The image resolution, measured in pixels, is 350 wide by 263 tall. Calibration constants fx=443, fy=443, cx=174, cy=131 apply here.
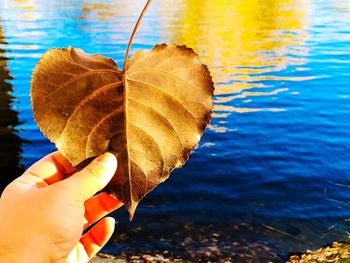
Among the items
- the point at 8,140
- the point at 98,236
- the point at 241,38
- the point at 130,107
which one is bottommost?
the point at 8,140

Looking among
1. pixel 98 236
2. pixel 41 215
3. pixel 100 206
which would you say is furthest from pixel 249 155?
pixel 41 215

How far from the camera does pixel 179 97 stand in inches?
37.6

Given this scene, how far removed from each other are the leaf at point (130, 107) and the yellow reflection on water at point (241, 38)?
13.3 meters

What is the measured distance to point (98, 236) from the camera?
8.43ft

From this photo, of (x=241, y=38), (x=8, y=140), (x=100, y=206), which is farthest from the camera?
(x=241, y=38)

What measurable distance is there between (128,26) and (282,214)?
27.2 m

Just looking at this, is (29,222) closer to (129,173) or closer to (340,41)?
(129,173)

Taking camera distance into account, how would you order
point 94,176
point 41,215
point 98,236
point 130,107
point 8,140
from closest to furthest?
1. point 130,107
2. point 94,176
3. point 41,215
4. point 98,236
5. point 8,140

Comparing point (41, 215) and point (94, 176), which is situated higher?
point (94, 176)

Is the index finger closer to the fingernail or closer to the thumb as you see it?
the thumb

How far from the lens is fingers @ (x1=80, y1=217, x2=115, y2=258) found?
251 centimetres

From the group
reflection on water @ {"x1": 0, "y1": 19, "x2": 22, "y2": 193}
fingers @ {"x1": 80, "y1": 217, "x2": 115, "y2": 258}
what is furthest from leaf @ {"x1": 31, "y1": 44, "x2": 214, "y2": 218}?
reflection on water @ {"x1": 0, "y1": 19, "x2": 22, "y2": 193}

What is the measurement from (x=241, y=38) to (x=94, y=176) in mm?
29687

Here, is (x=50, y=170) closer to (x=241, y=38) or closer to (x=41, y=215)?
(x=41, y=215)
